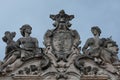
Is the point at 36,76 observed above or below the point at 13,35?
below

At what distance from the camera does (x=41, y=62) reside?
24188 millimetres

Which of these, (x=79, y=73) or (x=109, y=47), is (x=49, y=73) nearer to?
(x=79, y=73)

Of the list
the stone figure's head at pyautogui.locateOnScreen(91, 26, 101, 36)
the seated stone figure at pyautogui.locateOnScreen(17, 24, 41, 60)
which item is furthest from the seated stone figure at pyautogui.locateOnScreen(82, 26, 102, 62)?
the seated stone figure at pyautogui.locateOnScreen(17, 24, 41, 60)

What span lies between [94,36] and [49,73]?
9.62 feet

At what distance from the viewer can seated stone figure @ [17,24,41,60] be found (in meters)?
24.5

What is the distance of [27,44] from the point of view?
2500 cm

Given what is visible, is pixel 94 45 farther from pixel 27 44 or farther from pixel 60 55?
pixel 27 44

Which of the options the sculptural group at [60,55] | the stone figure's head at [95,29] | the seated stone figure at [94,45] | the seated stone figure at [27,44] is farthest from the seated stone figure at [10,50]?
the stone figure's head at [95,29]

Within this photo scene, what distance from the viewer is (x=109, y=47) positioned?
990 inches

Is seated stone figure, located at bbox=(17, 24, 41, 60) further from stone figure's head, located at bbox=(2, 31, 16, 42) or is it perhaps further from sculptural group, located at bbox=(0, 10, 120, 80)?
stone figure's head, located at bbox=(2, 31, 16, 42)

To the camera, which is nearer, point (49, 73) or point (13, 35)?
point (49, 73)

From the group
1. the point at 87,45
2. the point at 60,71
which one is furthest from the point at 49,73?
the point at 87,45

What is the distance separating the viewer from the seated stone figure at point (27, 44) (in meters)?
24.5

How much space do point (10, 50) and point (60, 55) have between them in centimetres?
207
